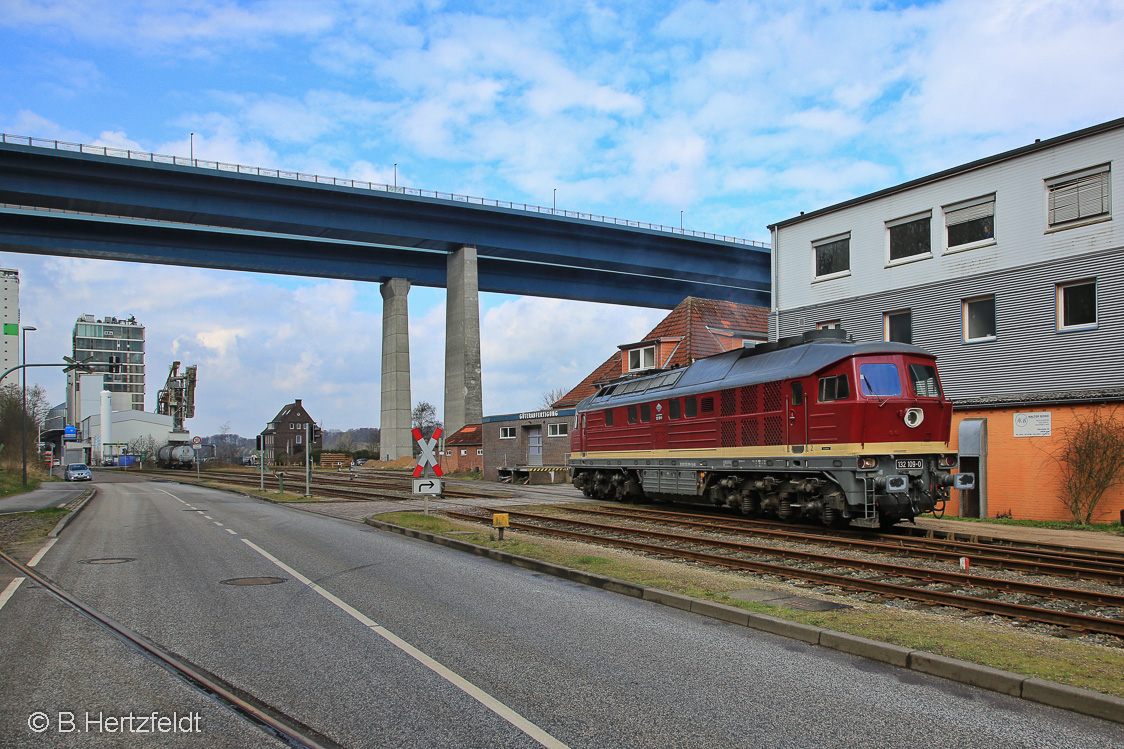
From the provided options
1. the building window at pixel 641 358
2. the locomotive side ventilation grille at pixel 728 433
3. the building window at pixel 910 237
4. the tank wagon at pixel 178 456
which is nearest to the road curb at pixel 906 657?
the locomotive side ventilation grille at pixel 728 433

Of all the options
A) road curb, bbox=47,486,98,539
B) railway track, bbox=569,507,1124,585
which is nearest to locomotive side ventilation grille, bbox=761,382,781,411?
railway track, bbox=569,507,1124,585

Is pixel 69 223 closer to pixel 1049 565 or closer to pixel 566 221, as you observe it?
pixel 566 221

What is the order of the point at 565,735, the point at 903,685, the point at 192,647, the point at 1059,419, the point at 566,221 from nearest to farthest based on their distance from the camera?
the point at 565,735
the point at 903,685
the point at 192,647
the point at 1059,419
the point at 566,221

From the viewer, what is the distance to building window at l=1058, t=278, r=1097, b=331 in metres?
21.0

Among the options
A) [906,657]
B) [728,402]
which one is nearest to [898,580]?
[906,657]

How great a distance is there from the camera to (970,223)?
78.2 ft

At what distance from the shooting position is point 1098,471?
18578 mm

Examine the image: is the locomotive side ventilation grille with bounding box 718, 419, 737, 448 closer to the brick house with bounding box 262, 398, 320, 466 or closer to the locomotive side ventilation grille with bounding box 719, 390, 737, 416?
the locomotive side ventilation grille with bounding box 719, 390, 737, 416

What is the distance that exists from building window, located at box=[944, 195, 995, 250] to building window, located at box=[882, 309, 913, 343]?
2577 mm

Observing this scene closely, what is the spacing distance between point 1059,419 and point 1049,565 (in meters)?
9.82

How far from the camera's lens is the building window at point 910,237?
82.0 ft

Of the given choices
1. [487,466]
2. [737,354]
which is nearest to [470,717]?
[737,354]

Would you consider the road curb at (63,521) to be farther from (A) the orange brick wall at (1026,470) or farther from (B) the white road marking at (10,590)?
(A) the orange brick wall at (1026,470)

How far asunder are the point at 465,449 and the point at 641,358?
2002 cm
